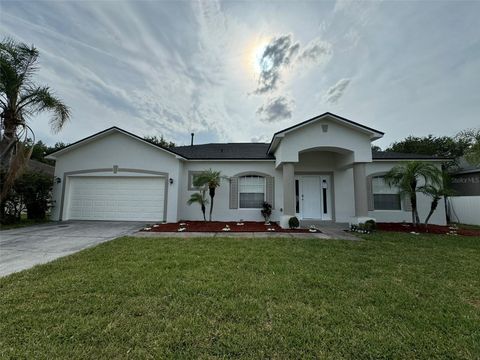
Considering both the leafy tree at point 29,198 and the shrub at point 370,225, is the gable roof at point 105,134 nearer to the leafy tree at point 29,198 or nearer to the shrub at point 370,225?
the leafy tree at point 29,198

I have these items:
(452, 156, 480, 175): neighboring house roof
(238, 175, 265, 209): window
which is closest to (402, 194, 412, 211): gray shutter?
(452, 156, 480, 175): neighboring house roof

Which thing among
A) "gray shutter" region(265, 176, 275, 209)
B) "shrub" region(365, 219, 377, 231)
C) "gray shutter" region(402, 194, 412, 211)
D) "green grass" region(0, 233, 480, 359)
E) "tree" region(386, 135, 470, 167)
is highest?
"tree" region(386, 135, 470, 167)

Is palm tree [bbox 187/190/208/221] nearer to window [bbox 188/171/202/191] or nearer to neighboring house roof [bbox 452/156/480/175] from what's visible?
window [bbox 188/171/202/191]

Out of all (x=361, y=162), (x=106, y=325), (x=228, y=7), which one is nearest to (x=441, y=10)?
(x=361, y=162)

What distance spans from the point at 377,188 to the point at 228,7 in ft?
38.7

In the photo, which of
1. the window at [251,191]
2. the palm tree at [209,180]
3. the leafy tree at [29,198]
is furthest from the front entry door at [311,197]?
the leafy tree at [29,198]

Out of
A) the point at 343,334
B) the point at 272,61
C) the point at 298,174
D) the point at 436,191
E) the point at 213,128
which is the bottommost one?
the point at 343,334

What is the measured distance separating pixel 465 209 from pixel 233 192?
1424 centimetres

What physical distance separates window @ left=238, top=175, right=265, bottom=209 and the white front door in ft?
6.74

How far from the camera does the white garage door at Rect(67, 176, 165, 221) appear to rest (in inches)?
450

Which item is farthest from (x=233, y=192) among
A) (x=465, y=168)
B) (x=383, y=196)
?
(x=465, y=168)

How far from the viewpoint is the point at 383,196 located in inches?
479

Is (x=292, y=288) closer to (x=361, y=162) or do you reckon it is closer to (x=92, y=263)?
(x=92, y=263)

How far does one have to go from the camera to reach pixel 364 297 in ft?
11.0
